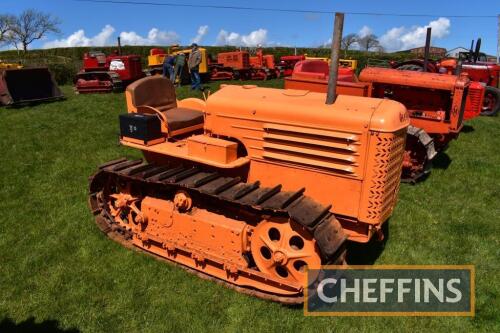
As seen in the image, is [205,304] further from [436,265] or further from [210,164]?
[436,265]

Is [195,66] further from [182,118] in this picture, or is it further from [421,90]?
[182,118]

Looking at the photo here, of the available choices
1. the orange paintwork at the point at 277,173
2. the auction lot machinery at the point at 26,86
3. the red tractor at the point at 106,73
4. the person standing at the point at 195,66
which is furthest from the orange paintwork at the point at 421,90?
the red tractor at the point at 106,73

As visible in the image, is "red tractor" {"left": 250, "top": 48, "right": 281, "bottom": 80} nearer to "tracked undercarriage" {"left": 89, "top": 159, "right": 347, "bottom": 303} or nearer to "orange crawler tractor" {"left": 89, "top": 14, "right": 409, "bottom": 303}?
"orange crawler tractor" {"left": 89, "top": 14, "right": 409, "bottom": 303}

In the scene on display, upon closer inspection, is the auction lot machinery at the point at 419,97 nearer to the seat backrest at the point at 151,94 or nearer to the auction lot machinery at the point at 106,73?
the seat backrest at the point at 151,94

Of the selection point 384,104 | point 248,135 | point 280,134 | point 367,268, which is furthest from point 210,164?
point 367,268

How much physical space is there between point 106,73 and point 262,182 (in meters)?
12.5

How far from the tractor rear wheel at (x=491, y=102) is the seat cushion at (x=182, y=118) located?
40.6ft

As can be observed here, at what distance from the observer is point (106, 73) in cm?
1547

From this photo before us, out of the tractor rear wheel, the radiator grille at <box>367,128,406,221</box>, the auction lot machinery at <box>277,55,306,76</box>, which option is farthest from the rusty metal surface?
the tractor rear wheel

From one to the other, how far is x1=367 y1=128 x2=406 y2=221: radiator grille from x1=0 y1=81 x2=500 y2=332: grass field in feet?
3.79

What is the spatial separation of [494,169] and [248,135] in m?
6.61

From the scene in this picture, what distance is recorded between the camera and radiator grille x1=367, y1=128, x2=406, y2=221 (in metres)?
4.11

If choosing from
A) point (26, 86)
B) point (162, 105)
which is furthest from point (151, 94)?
point (26, 86)

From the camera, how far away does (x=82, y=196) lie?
7.05 meters
